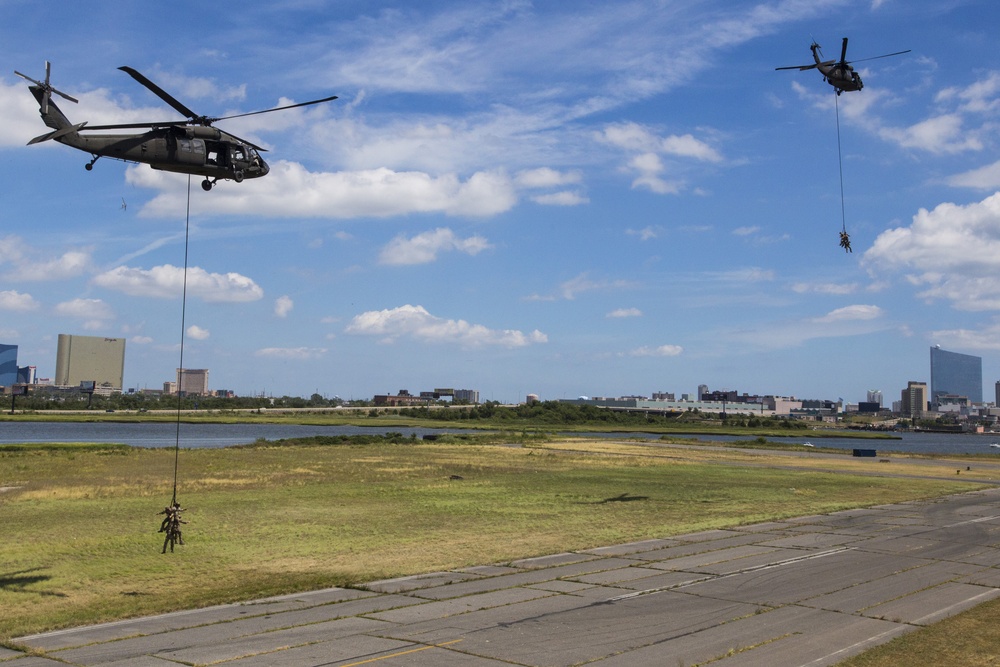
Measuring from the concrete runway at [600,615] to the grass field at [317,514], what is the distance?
210 cm

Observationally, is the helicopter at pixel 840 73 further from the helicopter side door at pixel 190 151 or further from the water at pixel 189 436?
the water at pixel 189 436

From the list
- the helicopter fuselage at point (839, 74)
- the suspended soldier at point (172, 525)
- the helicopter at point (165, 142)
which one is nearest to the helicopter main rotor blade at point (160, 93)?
the helicopter at point (165, 142)

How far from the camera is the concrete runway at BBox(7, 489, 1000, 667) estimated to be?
631 inches

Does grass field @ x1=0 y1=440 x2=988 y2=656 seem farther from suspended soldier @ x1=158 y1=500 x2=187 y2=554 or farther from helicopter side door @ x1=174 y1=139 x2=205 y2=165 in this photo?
helicopter side door @ x1=174 y1=139 x2=205 y2=165

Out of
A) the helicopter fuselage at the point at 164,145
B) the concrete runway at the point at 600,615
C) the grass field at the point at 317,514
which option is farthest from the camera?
the helicopter fuselage at the point at 164,145

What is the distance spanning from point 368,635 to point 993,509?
34.9 metres

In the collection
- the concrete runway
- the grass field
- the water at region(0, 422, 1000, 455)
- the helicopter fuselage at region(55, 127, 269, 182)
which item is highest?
the helicopter fuselage at region(55, 127, 269, 182)

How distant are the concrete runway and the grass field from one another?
2103mm

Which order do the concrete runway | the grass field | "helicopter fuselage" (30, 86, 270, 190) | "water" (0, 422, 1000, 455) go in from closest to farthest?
the concrete runway, the grass field, "helicopter fuselage" (30, 86, 270, 190), "water" (0, 422, 1000, 455)

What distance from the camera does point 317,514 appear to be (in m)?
36.8

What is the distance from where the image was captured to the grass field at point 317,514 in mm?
23203

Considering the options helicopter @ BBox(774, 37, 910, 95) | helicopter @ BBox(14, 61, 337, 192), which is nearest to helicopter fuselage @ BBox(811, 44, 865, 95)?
helicopter @ BBox(774, 37, 910, 95)

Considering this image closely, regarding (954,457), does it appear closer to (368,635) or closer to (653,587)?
(653,587)

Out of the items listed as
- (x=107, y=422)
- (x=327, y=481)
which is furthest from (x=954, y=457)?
(x=107, y=422)
